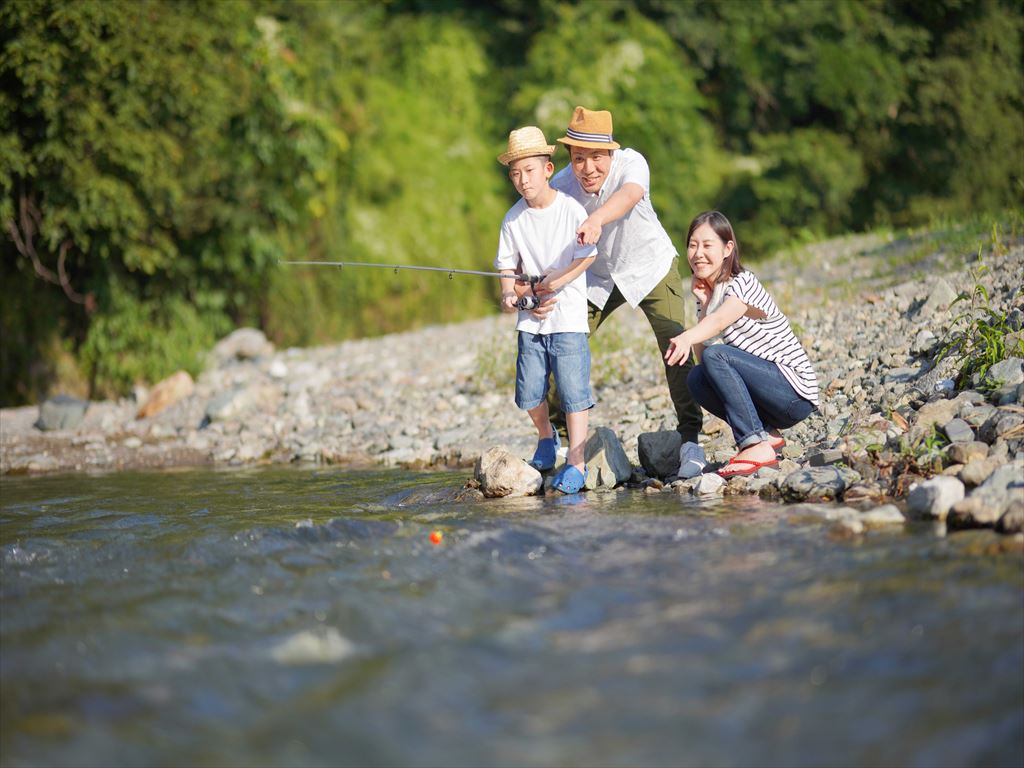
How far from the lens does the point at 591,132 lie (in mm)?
5328

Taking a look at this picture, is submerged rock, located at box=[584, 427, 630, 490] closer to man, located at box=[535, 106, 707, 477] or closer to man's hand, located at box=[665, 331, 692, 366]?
man, located at box=[535, 106, 707, 477]

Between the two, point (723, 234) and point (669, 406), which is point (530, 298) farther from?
point (669, 406)

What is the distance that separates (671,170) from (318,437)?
12.0 m

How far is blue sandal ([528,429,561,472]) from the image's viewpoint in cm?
577

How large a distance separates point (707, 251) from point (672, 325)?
0.50 meters

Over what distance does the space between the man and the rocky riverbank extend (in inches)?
10.8

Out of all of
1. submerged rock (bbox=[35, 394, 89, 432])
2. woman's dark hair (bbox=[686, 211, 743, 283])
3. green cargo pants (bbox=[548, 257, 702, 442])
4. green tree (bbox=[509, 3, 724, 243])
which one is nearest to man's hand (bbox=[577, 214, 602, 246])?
woman's dark hair (bbox=[686, 211, 743, 283])

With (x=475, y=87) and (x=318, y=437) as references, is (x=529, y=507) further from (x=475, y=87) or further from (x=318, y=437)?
(x=475, y=87)

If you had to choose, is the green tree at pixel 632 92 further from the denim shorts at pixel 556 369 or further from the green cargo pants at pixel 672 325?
the denim shorts at pixel 556 369

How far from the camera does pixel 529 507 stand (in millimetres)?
5129

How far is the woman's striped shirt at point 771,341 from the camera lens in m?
5.36

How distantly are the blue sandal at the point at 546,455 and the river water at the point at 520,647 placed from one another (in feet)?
3.67

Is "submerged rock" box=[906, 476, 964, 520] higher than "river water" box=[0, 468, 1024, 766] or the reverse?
higher

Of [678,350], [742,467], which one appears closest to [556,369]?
[678,350]
